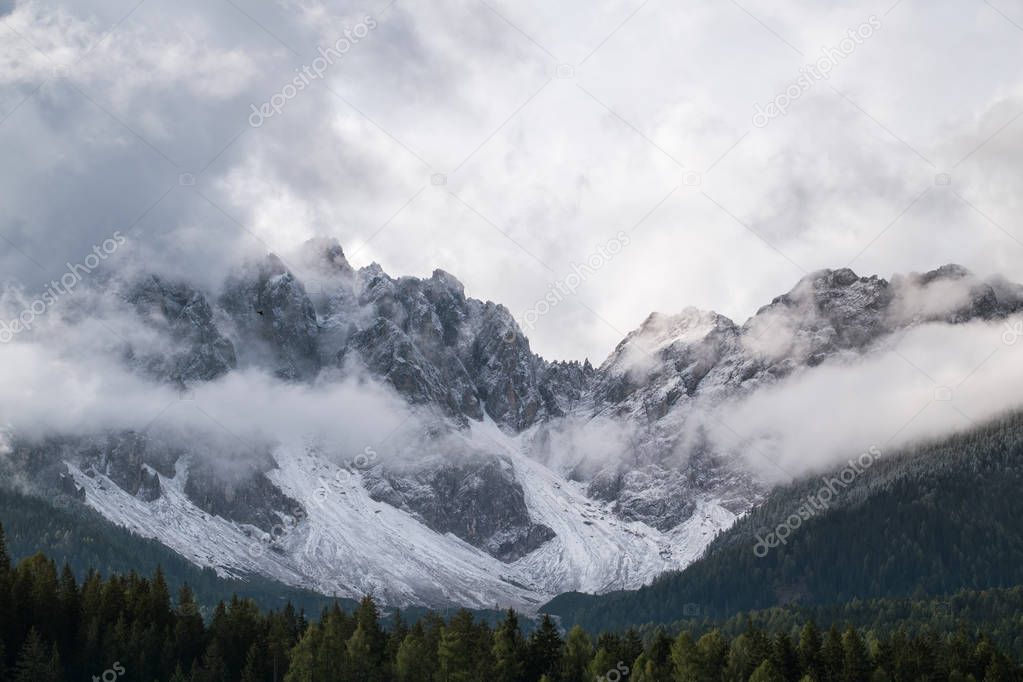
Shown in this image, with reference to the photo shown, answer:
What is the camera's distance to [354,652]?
154375mm

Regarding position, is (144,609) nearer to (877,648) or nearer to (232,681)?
(232,681)

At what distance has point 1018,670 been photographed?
525 ft

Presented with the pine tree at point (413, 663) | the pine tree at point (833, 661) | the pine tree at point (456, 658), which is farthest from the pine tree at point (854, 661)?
the pine tree at point (413, 663)

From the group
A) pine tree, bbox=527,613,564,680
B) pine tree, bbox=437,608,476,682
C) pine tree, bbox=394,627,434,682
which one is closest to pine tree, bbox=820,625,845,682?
pine tree, bbox=527,613,564,680

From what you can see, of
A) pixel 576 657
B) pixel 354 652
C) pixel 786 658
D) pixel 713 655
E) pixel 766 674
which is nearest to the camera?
pixel 766 674

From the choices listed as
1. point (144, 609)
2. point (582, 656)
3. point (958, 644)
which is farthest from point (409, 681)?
point (958, 644)

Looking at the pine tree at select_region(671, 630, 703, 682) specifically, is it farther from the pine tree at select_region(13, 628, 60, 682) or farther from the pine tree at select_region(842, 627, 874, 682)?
the pine tree at select_region(13, 628, 60, 682)

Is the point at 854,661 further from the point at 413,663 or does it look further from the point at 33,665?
the point at 33,665

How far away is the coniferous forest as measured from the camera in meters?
152

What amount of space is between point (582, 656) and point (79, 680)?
5721 cm

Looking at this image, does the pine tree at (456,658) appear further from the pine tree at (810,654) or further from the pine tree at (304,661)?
the pine tree at (810,654)

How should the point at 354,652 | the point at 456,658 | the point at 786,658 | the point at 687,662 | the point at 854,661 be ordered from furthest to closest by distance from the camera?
the point at 786,658 < the point at 854,661 < the point at 354,652 < the point at 687,662 < the point at 456,658

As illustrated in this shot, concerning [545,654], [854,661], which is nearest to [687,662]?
[545,654]

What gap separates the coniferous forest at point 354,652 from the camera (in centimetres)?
15250
